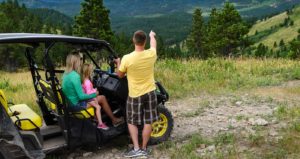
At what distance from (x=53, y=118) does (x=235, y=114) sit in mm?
3866

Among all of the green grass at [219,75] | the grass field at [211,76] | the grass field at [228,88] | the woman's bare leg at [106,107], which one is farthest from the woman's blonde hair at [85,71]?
the green grass at [219,75]

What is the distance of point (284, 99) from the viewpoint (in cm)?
1107

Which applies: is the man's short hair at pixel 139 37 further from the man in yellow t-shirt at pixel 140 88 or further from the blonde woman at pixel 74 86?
the blonde woman at pixel 74 86

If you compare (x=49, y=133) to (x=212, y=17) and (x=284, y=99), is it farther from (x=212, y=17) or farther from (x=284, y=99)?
(x=212, y=17)

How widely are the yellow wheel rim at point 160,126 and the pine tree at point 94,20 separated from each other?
49.6 m

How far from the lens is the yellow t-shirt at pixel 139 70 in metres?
7.25

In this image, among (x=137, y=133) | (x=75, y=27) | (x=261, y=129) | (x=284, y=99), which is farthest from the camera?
(x=75, y=27)

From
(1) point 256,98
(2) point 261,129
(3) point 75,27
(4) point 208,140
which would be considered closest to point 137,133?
(4) point 208,140

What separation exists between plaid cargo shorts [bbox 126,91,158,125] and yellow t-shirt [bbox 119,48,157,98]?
0.31ft

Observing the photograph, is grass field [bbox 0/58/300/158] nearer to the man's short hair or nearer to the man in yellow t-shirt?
the man in yellow t-shirt

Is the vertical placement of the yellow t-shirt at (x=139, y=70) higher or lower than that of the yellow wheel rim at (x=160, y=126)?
higher

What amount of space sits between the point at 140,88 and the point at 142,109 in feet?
1.37

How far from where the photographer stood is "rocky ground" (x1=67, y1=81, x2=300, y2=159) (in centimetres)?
803

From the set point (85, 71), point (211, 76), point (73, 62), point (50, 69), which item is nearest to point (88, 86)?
point (85, 71)
